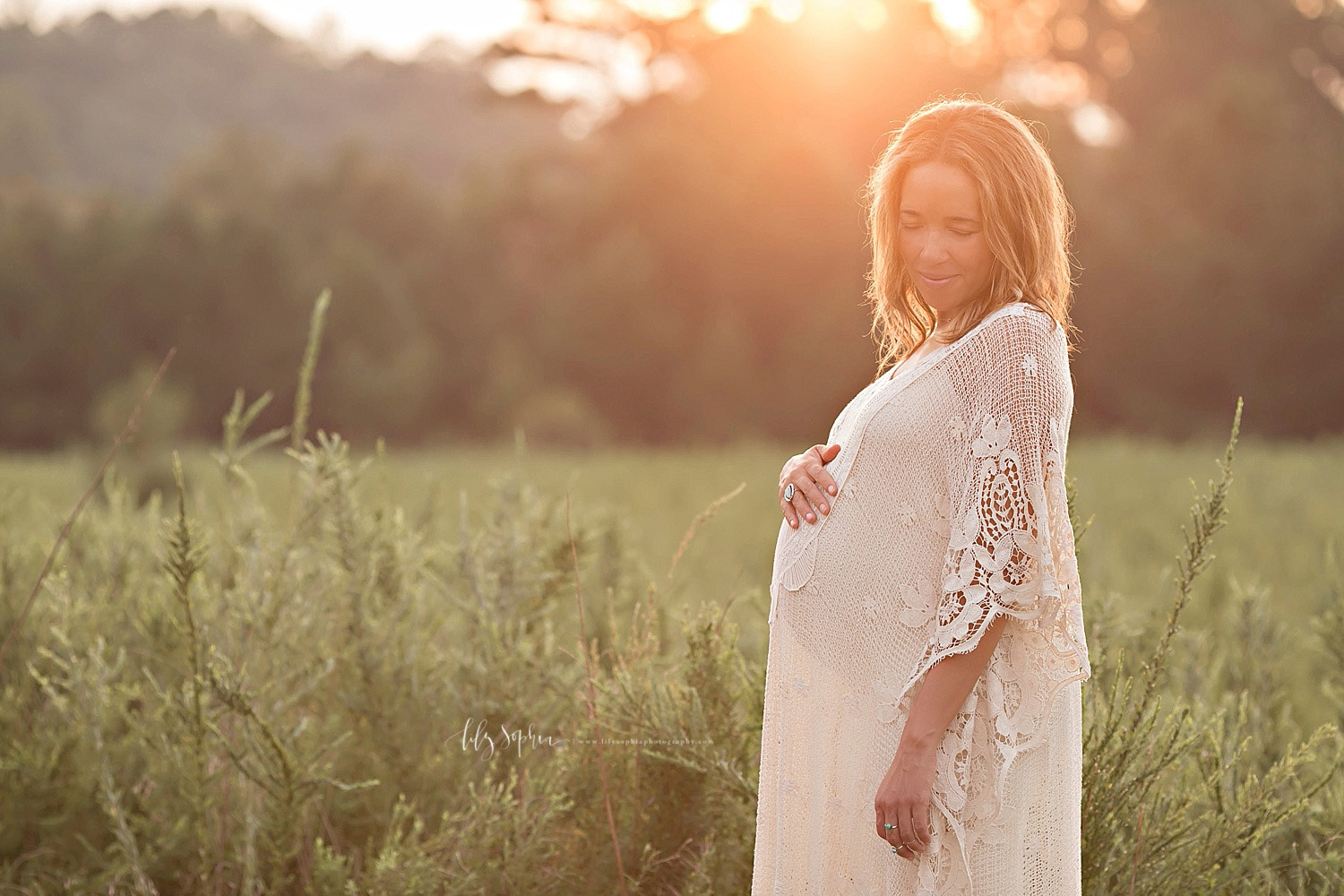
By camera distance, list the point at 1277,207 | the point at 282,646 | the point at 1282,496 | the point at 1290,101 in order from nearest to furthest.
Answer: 1. the point at 282,646
2. the point at 1282,496
3. the point at 1277,207
4. the point at 1290,101

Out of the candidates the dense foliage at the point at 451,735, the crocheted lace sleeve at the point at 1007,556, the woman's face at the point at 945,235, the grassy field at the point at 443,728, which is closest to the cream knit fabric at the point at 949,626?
the crocheted lace sleeve at the point at 1007,556

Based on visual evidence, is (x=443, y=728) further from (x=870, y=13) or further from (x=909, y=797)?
(x=870, y=13)

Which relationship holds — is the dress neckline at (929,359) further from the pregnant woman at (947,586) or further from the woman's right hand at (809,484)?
the woman's right hand at (809,484)

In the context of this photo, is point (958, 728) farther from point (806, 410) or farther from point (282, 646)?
point (806, 410)

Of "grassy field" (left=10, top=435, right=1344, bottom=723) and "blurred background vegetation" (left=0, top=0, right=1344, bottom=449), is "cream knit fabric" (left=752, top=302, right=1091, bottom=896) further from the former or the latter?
"blurred background vegetation" (left=0, top=0, right=1344, bottom=449)

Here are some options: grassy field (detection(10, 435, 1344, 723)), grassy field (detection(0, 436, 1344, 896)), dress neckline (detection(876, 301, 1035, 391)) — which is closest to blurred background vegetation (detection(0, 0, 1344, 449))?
grassy field (detection(10, 435, 1344, 723))

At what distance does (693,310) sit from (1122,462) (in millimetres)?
11618

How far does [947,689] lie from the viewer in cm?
179

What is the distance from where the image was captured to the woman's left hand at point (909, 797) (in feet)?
5.84

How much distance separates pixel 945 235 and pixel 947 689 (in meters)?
0.73

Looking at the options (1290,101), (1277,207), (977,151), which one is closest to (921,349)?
(977,151)

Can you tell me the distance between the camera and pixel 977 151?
1.89 metres

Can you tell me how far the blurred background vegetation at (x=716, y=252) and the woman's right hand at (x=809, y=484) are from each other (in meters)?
21.0

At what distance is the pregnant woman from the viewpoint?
1781 millimetres
